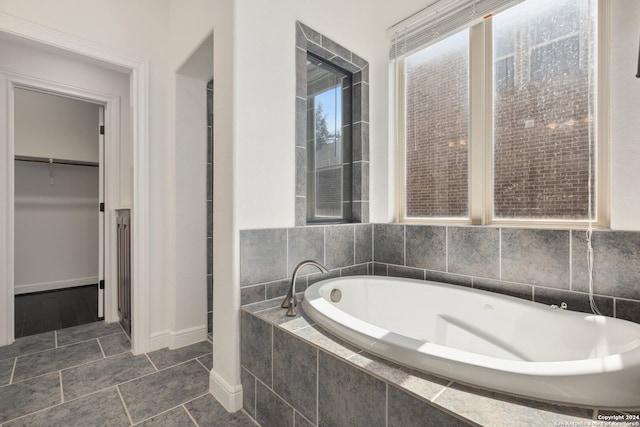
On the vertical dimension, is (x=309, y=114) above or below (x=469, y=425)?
above

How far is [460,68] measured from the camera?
6.41 ft

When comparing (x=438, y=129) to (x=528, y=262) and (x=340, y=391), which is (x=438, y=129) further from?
(x=340, y=391)

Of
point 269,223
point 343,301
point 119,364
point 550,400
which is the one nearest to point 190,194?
point 269,223

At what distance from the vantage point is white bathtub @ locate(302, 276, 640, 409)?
2.36ft

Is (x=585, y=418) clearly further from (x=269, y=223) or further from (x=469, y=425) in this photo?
(x=269, y=223)

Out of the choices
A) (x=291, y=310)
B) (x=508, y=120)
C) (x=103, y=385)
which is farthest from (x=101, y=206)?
(x=508, y=120)

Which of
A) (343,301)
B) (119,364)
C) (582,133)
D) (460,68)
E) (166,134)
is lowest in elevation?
(119,364)

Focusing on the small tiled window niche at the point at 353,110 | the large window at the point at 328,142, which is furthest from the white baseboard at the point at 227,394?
the large window at the point at 328,142

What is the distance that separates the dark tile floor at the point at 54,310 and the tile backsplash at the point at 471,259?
2.29 meters

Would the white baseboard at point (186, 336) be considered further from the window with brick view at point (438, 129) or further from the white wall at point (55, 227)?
the white wall at point (55, 227)

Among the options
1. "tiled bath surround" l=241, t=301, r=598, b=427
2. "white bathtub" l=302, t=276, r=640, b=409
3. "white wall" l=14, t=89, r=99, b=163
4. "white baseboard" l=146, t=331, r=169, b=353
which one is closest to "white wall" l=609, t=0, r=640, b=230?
"white bathtub" l=302, t=276, r=640, b=409

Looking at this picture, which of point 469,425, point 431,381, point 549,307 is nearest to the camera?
point 469,425

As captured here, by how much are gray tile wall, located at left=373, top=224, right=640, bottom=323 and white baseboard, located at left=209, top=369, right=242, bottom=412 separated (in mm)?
1298

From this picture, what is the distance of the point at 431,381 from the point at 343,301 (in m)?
0.98
